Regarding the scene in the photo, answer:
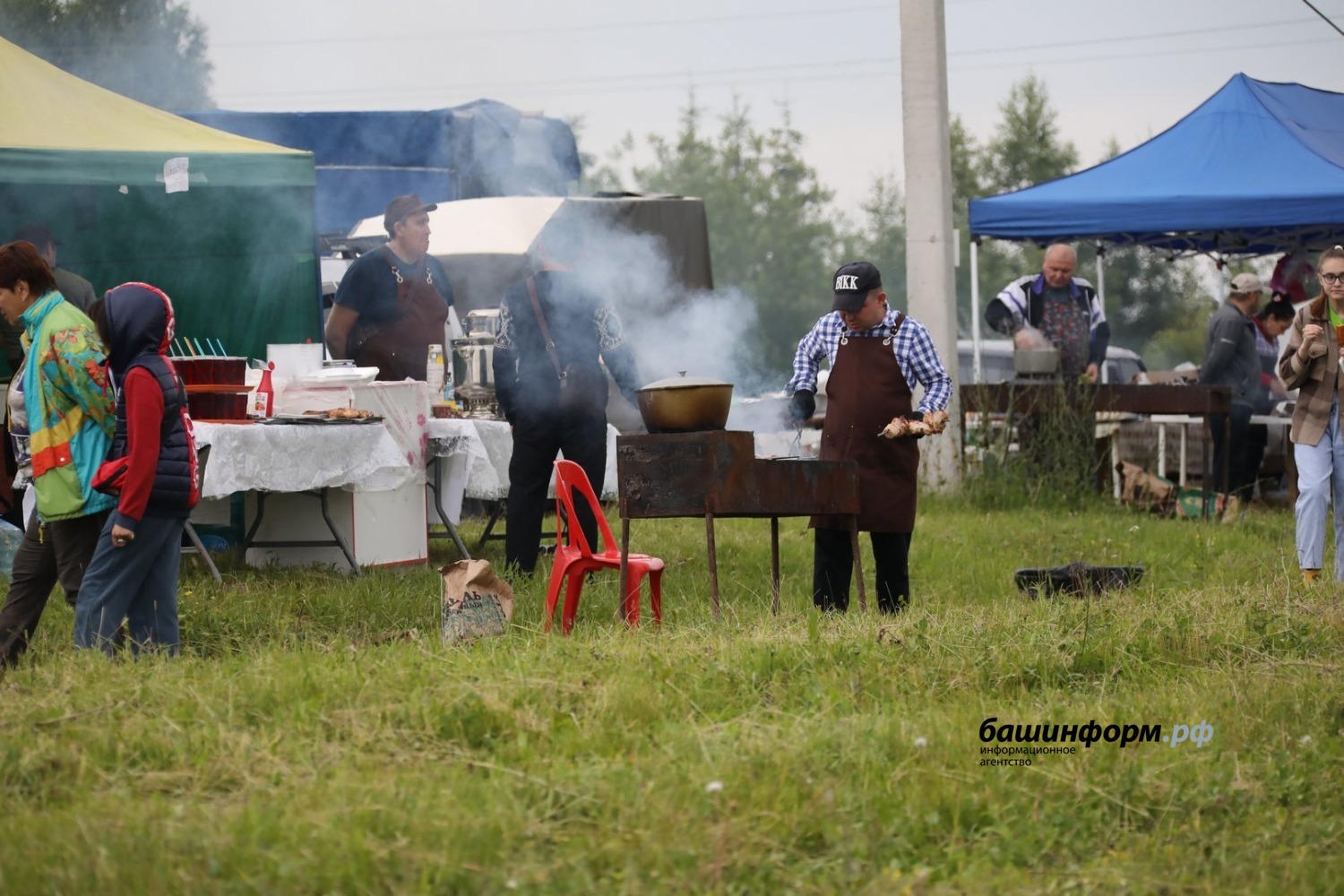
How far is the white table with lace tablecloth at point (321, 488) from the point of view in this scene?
7.51 m

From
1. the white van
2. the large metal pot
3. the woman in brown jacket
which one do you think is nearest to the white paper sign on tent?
the large metal pot

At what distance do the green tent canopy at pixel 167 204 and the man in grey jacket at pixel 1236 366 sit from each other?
23.9 ft

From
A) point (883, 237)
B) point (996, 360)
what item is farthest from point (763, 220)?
point (996, 360)

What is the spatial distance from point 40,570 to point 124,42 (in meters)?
12.4

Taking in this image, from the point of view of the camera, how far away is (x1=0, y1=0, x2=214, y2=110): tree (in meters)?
15.9

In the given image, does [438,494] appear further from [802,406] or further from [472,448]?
[802,406]

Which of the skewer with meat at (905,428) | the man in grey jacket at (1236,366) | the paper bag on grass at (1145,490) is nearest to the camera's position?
the skewer with meat at (905,428)

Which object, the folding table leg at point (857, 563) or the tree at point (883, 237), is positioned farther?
the tree at point (883, 237)

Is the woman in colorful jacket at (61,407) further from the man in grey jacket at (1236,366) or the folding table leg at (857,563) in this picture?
the man in grey jacket at (1236,366)

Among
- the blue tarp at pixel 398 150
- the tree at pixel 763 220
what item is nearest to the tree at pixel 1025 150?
the tree at pixel 763 220

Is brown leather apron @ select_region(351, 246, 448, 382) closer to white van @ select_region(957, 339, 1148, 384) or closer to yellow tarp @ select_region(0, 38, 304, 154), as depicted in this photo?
A: yellow tarp @ select_region(0, 38, 304, 154)

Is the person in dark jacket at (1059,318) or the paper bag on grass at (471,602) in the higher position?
the person in dark jacket at (1059,318)

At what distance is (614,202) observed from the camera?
14.2 metres

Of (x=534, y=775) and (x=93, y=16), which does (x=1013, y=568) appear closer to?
(x=534, y=775)
